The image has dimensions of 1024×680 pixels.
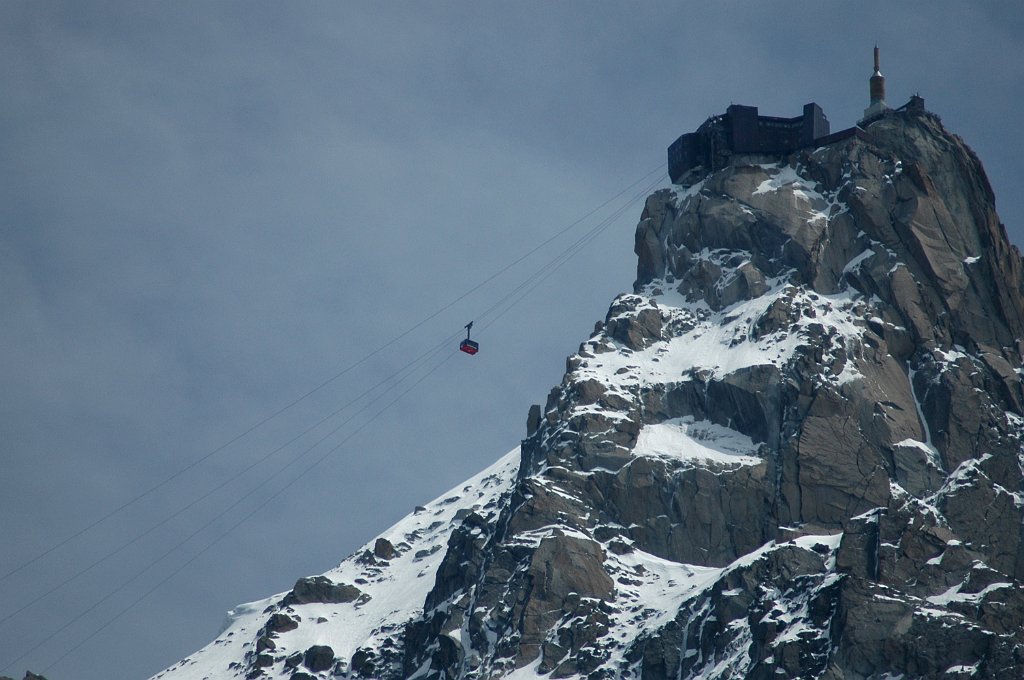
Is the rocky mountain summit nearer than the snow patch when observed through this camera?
Yes

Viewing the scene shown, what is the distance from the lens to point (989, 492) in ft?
558

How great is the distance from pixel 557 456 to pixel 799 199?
37.1m

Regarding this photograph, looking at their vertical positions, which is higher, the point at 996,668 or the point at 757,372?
the point at 757,372

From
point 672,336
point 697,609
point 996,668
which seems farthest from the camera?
point 672,336

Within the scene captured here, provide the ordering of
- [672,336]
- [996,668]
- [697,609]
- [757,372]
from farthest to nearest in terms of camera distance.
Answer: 1. [672,336]
2. [757,372]
3. [697,609]
4. [996,668]

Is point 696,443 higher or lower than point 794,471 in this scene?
higher

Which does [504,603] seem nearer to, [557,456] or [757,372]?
[557,456]

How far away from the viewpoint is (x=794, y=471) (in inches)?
6934

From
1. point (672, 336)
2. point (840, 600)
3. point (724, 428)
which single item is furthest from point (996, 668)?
point (672, 336)

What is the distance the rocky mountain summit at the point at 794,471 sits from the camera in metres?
158

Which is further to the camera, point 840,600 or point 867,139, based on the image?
point 867,139

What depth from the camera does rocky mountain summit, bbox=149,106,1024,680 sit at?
A: 6211 inches

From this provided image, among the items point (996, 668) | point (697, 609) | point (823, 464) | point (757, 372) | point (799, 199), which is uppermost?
point (799, 199)

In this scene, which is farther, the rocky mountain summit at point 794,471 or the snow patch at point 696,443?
the snow patch at point 696,443
